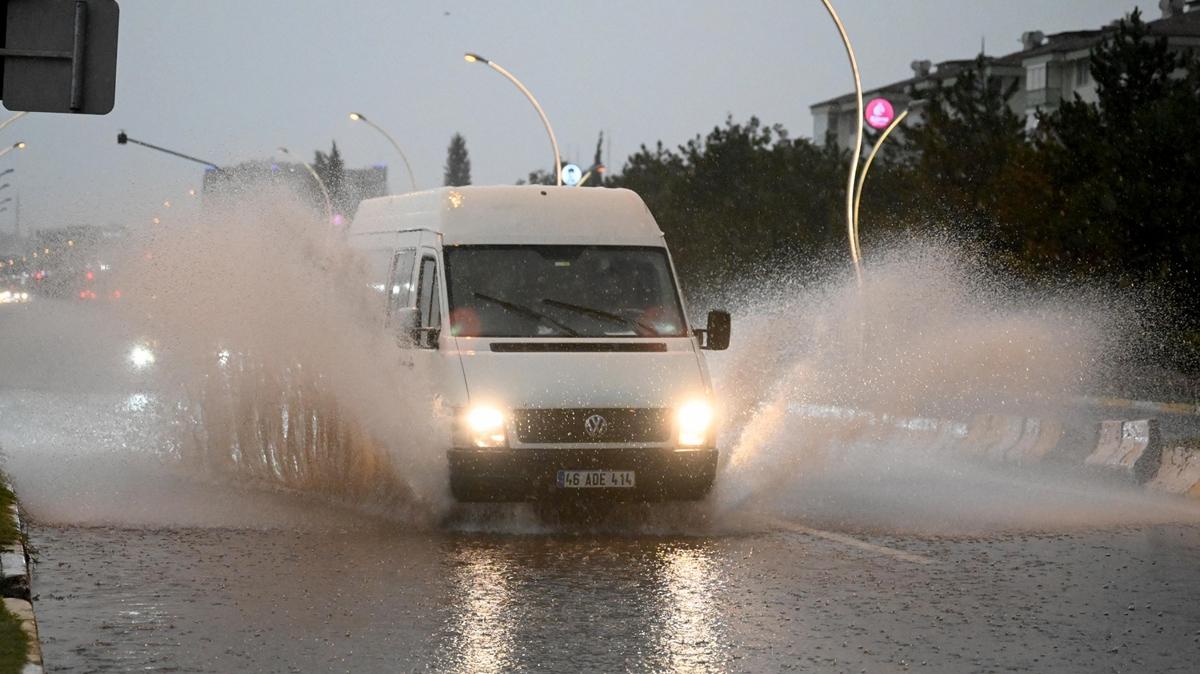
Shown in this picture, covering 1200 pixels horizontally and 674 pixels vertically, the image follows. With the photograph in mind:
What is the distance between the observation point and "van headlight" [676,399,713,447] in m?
12.9

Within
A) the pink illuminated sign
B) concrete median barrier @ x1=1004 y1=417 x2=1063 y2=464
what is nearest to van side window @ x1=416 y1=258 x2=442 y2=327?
concrete median barrier @ x1=1004 y1=417 x2=1063 y2=464

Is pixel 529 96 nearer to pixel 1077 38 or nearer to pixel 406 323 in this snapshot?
pixel 406 323

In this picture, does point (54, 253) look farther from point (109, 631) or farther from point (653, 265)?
point (109, 631)

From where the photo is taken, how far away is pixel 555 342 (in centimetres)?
1318

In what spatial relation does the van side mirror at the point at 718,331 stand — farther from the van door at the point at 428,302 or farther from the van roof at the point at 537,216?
the van door at the point at 428,302

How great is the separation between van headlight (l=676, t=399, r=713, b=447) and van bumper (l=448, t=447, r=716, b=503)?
0.26ft

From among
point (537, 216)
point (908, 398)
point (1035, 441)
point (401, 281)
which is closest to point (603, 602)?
point (537, 216)

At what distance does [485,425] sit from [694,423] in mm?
1432

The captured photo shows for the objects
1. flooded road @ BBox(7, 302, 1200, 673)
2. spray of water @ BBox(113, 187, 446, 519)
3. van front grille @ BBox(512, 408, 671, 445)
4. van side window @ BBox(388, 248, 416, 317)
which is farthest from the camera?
van side window @ BBox(388, 248, 416, 317)

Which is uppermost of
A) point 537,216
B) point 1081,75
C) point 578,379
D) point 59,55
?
point 1081,75

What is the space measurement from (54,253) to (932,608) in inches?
630

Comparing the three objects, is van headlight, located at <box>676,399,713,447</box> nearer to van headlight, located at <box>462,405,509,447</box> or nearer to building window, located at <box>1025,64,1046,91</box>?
van headlight, located at <box>462,405,509,447</box>

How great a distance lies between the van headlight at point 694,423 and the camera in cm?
1287

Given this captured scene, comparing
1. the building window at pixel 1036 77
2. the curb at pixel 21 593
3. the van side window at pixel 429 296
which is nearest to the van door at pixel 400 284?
the van side window at pixel 429 296
